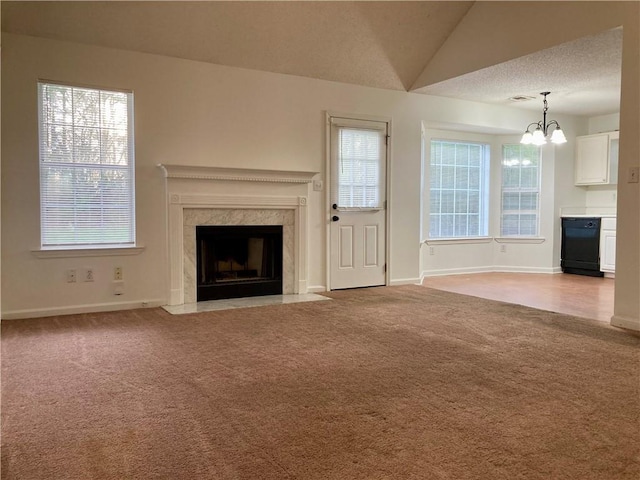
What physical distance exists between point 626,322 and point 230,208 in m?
3.70

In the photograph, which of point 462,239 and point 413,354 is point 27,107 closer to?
point 413,354

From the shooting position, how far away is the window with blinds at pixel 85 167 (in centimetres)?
432

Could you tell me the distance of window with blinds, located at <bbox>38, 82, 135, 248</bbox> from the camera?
14.2 feet

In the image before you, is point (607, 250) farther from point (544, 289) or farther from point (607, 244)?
point (544, 289)

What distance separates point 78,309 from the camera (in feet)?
14.5

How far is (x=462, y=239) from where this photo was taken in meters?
7.51

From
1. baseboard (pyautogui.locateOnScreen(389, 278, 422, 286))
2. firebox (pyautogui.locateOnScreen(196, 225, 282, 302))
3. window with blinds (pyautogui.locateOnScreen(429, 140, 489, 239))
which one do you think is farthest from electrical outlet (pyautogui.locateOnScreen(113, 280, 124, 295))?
window with blinds (pyautogui.locateOnScreen(429, 140, 489, 239))

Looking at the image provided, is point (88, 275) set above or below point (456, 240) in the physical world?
below

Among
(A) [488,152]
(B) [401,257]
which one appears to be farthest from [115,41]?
(A) [488,152]

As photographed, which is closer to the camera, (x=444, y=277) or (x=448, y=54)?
(x=448, y=54)

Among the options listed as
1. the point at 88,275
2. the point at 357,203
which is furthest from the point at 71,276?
the point at 357,203

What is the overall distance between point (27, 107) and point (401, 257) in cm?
432

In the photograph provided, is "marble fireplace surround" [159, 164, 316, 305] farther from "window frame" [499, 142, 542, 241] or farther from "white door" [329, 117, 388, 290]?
"window frame" [499, 142, 542, 241]

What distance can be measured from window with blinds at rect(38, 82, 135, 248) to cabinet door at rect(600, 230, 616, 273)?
626 cm
